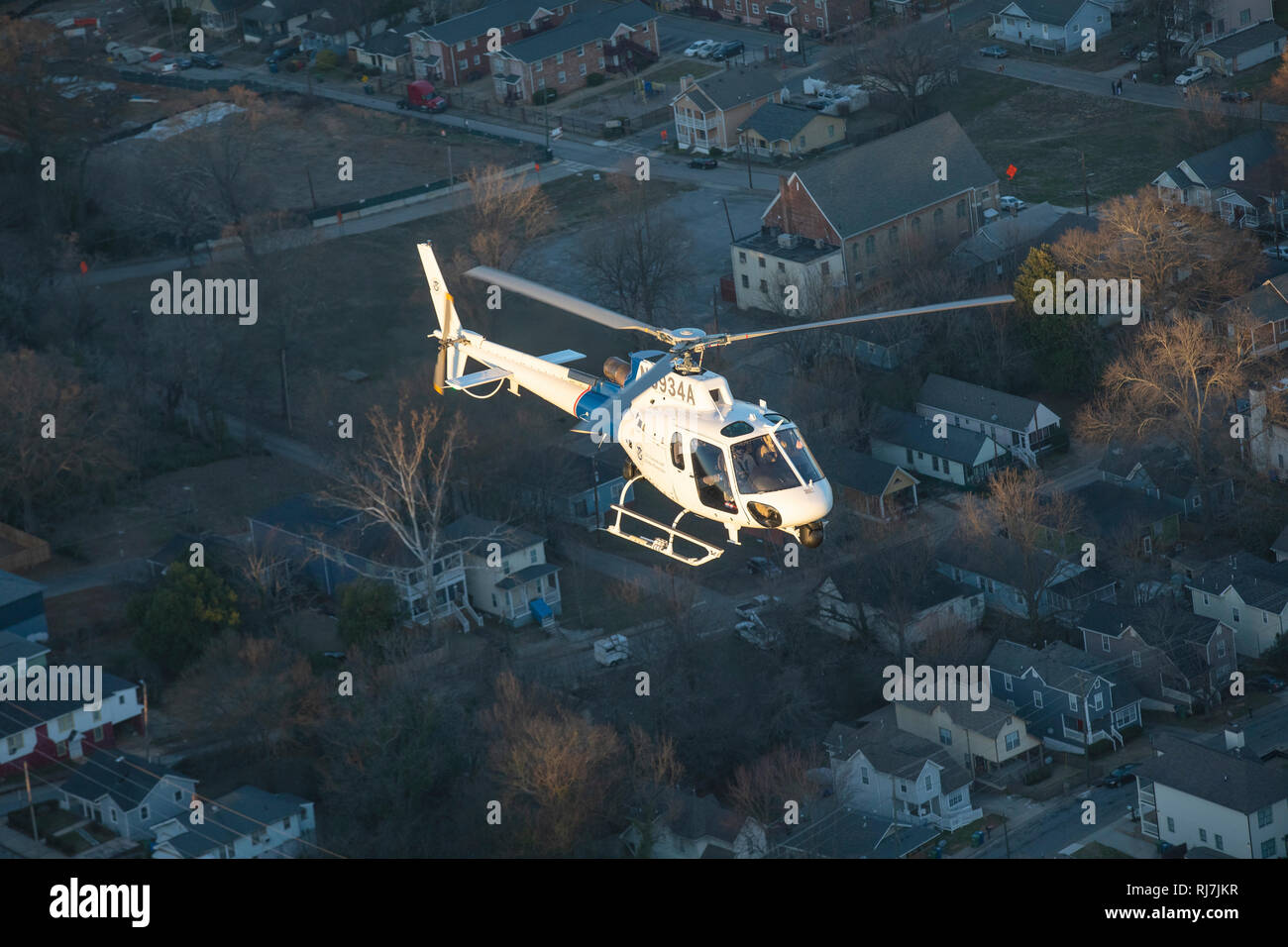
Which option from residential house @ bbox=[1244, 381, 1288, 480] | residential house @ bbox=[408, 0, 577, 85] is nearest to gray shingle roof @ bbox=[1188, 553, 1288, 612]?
residential house @ bbox=[1244, 381, 1288, 480]

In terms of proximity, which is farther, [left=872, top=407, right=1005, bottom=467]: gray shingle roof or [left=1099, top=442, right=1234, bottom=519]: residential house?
[left=872, top=407, right=1005, bottom=467]: gray shingle roof

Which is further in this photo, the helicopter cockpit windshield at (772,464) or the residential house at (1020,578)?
the residential house at (1020,578)

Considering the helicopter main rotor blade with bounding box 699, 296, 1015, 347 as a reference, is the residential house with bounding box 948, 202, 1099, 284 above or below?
below

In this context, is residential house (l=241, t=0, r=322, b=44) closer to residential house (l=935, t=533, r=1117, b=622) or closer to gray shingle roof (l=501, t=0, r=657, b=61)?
gray shingle roof (l=501, t=0, r=657, b=61)

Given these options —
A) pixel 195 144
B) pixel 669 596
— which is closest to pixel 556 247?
pixel 195 144

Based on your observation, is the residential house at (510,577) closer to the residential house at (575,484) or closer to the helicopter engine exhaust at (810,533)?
the residential house at (575,484)

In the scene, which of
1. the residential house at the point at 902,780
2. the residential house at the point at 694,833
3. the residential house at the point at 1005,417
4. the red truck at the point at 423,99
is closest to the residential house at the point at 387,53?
the red truck at the point at 423,99

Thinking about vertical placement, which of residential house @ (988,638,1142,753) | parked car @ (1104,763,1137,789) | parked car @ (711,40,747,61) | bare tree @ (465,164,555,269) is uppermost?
bare tree @ (465,164,555,269)

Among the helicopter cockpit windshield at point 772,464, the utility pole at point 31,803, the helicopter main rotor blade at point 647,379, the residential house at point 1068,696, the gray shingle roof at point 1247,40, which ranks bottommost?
the residential house at point 1068,696
